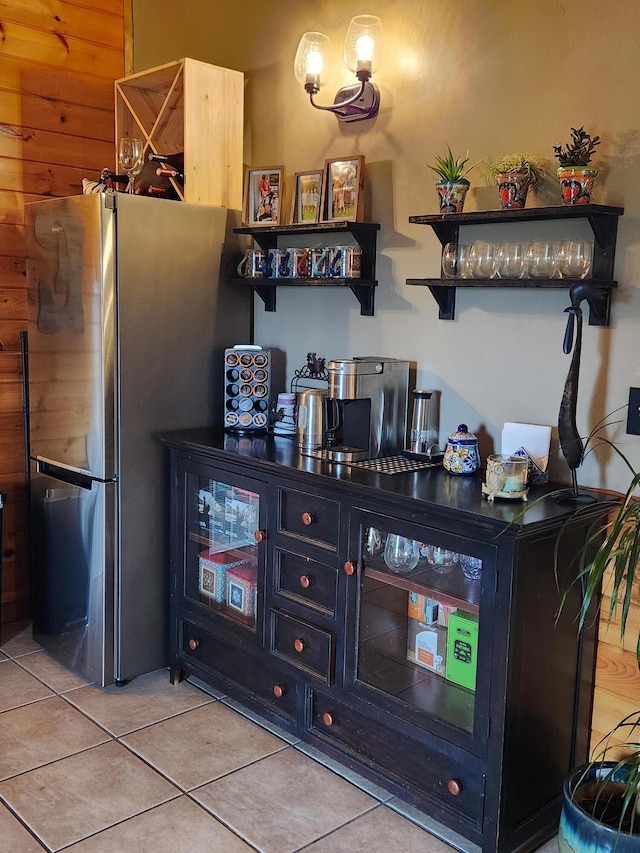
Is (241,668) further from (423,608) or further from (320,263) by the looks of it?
(320,263)

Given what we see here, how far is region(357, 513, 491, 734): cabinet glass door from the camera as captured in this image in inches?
82.1

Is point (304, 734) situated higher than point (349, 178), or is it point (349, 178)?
point (349, 178)

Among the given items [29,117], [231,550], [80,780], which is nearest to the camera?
[80,780]

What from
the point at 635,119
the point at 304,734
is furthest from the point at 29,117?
the point at 304,734

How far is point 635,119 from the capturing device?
2.12 meters

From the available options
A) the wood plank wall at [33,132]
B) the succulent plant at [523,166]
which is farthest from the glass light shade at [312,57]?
the wood plank wall at [33,132]

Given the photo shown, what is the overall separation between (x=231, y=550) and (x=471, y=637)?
951 mm

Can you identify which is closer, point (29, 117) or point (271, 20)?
point (271, 20)

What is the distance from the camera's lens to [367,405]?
8.48ft

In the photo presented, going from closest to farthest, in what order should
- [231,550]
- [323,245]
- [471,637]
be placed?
[471,637], [231,550], [323,245]

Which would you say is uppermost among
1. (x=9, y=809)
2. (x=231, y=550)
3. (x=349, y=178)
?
(x=349, y=178)

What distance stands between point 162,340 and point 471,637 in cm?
151

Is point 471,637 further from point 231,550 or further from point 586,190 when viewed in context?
point 586,190

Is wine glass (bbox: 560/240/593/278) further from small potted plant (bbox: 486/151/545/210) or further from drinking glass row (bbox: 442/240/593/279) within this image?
small potted plant (bbox: 486/151/545/210)
